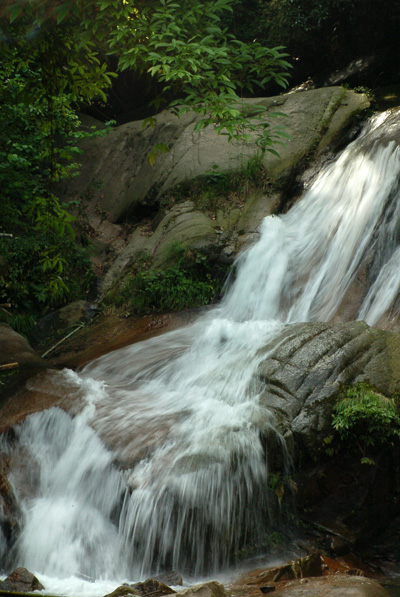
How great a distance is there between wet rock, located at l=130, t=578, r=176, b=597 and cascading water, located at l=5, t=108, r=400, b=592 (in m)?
0.65

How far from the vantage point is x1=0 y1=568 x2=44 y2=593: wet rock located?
408 cm

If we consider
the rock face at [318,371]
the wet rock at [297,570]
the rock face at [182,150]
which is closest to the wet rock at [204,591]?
the wet rock at [297,570]

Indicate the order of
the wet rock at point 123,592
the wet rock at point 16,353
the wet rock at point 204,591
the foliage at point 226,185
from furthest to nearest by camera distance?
1. the foliage at point 226,185
2. the wet rock at point 16,353
3. the wet rock at point 123,592
4. the wet rock at point 204,591

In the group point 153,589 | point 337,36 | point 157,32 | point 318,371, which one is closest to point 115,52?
point 157,32

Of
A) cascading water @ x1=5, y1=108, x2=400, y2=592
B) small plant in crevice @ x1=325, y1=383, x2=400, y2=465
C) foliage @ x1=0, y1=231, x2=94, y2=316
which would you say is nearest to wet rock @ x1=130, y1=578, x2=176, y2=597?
cascading water @ x1=5, y1=108, x2=400, y2=592

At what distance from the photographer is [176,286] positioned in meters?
9.27

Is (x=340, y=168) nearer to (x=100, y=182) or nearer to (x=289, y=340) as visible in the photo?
(x=289, y=340)

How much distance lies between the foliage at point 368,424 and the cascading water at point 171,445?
552mm

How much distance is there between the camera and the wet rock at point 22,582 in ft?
13.4

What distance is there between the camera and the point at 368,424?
4984 mm

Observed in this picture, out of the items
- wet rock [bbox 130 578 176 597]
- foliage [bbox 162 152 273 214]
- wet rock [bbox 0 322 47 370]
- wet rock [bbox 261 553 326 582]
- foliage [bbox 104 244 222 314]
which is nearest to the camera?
wet rock [bbox 130 578 176 597]

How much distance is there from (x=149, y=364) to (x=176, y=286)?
236 centimetres

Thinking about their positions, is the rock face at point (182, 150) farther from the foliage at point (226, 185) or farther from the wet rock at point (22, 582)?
the wet rock at point (22, 582)

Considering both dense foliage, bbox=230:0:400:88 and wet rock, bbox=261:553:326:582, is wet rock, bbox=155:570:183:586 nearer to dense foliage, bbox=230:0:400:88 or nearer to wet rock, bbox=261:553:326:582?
wet rock, bbox=261:553:326:582
